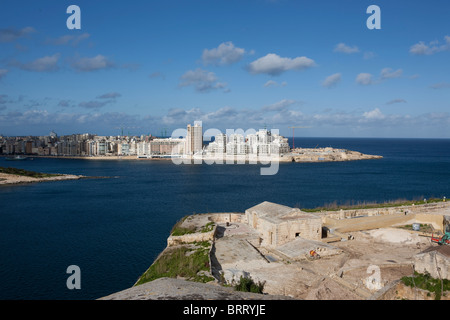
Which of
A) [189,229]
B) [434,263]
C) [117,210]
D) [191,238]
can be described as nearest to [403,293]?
[434,263]

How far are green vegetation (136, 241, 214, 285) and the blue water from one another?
2.26 meters

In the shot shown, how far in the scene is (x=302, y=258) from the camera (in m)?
→ 15.3

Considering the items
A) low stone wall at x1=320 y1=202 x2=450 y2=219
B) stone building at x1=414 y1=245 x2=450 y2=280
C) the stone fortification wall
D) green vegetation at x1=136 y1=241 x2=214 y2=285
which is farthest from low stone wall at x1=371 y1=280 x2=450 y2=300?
low stone wall at x1=320 y1=202 x2=450 y2=219

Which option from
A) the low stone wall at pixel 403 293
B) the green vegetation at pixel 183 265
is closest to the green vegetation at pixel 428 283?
the low stone wall at pixel 403 293

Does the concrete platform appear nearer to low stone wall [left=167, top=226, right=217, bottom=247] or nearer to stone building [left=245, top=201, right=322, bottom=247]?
stone building [left=245, top=201, right=322, bottom=247]

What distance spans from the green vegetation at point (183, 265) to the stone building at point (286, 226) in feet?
10.3

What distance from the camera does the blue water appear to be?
17031mm

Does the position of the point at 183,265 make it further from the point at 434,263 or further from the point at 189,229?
the point at 434,263

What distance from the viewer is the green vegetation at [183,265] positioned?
13.2 m

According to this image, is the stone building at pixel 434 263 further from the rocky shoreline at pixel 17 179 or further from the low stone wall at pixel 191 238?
the rocky shoreline at pixel 17 179
